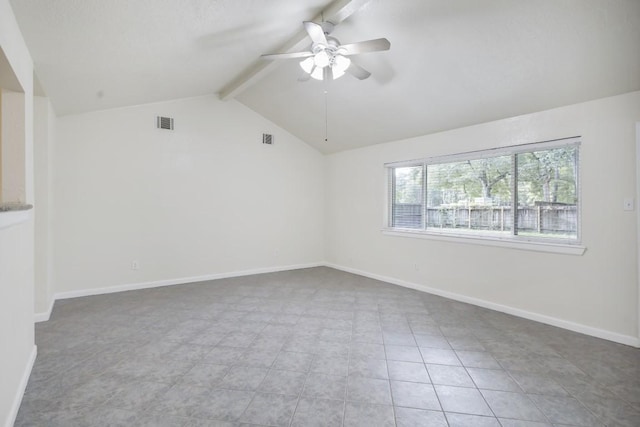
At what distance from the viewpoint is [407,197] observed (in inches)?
193

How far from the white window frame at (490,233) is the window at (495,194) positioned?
1 centimetres

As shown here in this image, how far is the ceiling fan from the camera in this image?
243 cm

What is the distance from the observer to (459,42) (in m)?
2.77

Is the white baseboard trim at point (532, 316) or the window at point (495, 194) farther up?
the window at point (495, 194)

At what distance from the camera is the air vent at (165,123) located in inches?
179

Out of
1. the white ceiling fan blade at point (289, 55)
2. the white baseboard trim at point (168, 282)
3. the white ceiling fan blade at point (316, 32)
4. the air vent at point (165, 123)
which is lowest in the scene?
the white baseboard trim at point (168, 282)

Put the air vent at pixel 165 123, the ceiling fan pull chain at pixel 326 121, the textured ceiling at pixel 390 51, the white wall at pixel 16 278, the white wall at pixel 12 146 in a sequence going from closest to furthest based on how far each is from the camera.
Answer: the white wall at pixel 16 278
the white wall at pixel 12 146
the textured ceiling at pixel 390 51
the ceiling fan pull chain at pixel 326 121
the air vent at pixel 165 123

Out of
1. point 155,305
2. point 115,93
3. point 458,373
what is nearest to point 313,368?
point 458,373

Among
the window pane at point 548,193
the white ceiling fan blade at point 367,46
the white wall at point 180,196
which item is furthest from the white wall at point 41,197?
the window pane at point 548,193

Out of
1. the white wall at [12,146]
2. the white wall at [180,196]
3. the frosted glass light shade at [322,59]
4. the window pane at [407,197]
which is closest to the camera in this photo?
the white wall at [12,146]

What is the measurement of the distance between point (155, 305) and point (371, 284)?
3.00 metres

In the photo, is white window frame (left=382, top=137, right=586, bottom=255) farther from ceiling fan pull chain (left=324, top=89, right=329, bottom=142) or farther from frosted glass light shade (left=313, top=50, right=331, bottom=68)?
frosted glass light shade (left=313, top=50, right=331, bottom=68)

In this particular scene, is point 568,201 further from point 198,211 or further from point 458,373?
point 198,211

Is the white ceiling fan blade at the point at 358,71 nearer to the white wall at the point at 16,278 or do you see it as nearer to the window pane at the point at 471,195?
the window pane at the point at 471,195
